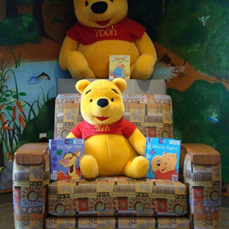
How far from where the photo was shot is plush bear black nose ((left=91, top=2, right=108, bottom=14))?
284cm

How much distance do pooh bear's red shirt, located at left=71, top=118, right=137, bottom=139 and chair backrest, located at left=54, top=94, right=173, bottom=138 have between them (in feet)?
0.47

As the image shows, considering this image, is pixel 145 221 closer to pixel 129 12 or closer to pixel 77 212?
pixel 77 212

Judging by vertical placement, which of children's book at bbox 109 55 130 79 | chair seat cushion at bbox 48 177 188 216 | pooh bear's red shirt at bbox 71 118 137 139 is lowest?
chair seat cushion at bbox 48 177 188 216

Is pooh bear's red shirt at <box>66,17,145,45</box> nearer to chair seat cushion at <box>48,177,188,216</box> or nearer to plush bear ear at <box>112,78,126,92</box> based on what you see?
plush bear ear at <box>112,78,126,92</box>

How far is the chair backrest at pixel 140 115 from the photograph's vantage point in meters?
2.48

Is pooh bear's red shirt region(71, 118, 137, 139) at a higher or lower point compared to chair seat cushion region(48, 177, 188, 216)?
higher

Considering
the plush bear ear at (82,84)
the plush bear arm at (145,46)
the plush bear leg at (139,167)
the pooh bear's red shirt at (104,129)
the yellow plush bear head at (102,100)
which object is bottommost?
the plush bear leg at (139,167)

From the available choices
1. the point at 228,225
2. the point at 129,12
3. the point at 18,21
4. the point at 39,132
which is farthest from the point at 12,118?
the point at 228,225

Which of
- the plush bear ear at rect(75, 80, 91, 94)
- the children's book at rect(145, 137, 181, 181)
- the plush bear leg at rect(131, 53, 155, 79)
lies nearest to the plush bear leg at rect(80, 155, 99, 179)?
the children's book at rect(145, 137, 181, 181)

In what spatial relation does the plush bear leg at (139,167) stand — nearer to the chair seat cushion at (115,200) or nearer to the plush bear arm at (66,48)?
the chair seat cushion at (115,200)

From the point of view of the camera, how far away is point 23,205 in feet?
6.39

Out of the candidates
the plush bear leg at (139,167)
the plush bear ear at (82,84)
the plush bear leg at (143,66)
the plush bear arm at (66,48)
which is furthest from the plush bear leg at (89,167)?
the plush bear arm at (66,48)

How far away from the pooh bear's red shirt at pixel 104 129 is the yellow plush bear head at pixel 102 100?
33 mm

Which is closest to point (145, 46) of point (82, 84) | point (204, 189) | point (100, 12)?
point (100, 12)
